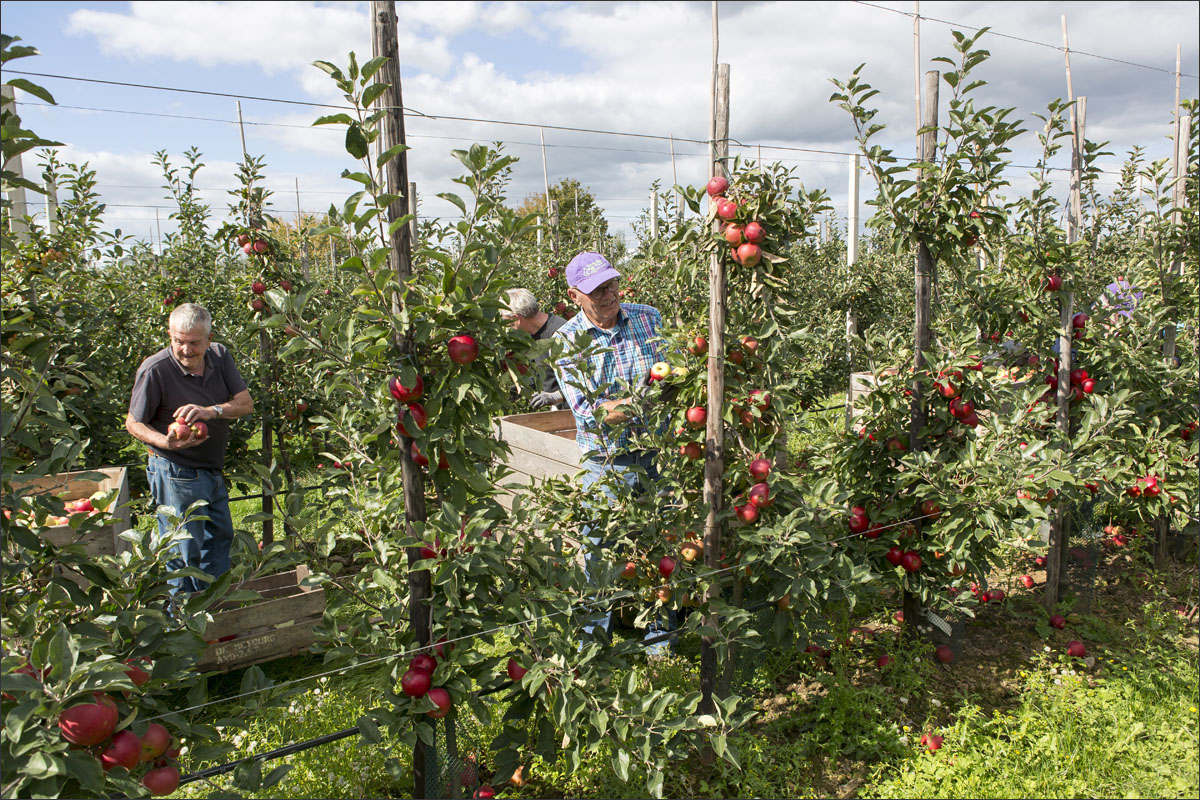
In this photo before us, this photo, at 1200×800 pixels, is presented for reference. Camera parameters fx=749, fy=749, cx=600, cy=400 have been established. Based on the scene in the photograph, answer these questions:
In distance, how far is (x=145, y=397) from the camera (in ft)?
11.5

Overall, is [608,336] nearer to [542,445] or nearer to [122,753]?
[542,445]

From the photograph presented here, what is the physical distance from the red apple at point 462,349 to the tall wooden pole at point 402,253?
13 cm

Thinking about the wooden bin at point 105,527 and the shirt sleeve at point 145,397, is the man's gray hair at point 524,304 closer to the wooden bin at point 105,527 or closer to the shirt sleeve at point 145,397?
the shirt sleeve at point 145,397

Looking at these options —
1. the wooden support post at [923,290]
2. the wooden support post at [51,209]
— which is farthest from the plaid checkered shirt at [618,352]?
the wooden support post at [51,209]

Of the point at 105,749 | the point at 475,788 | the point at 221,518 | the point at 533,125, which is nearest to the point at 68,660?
the point at 105,749

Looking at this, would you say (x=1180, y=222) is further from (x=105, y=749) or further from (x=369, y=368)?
(x=105, y=749)

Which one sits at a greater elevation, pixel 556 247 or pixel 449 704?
pixel 556 247

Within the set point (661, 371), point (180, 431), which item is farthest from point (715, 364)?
point (180, 431)

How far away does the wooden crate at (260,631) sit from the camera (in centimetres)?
340

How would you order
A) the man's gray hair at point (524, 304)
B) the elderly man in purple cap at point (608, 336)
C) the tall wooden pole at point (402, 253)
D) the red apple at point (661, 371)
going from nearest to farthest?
the tall wooden pole at point (402, 253)
the red apple at point (661, 371)
the elderly man in purple cap at point (608, 336)
the man's gray hair at point (524, 304)

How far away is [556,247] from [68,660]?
783 cm

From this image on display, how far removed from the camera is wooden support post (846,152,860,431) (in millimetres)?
4802

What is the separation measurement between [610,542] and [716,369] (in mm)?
738

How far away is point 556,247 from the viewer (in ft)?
28.9
